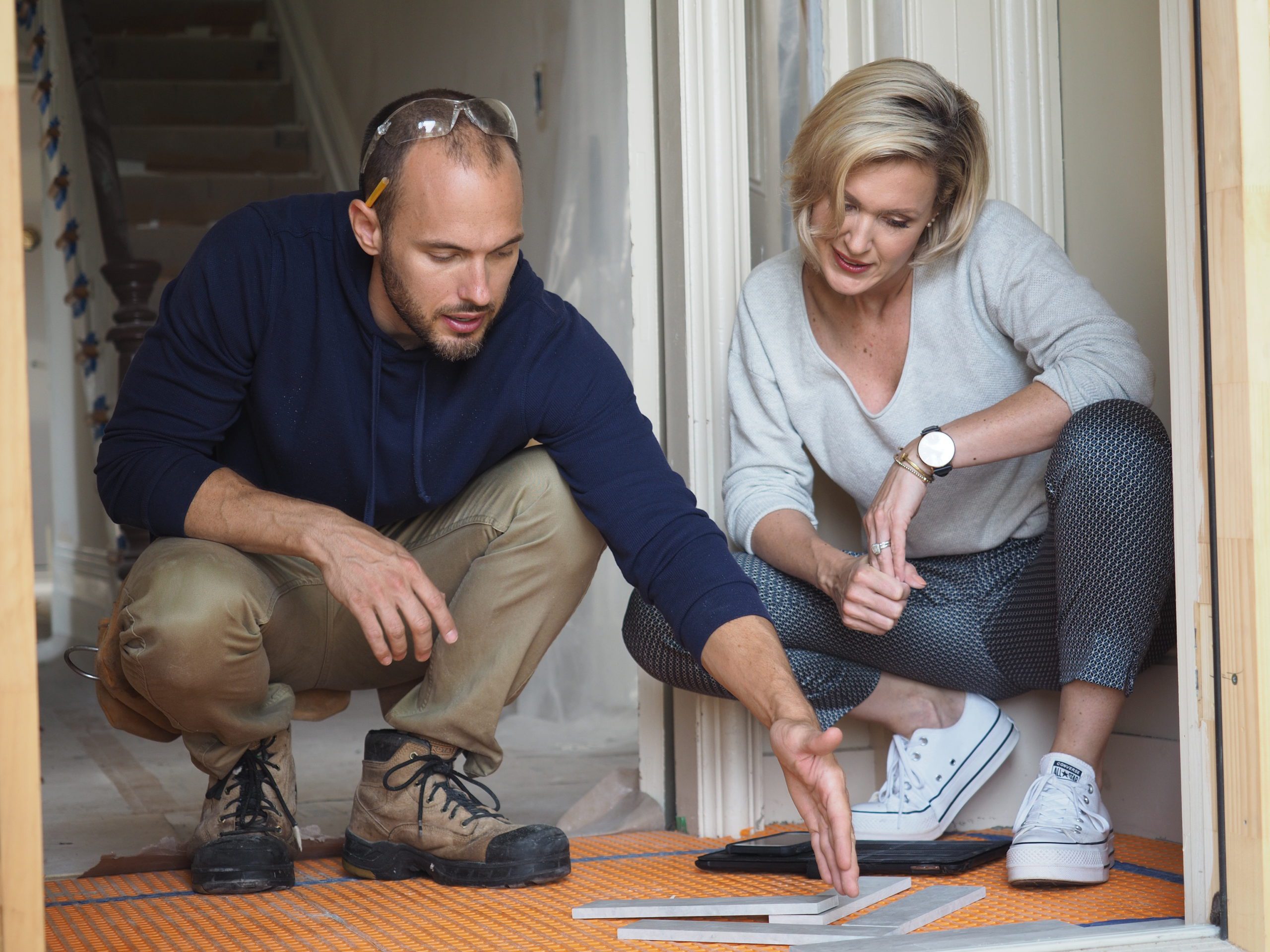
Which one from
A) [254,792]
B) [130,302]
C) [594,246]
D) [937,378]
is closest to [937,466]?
[937,378]

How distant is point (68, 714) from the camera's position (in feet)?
10.4

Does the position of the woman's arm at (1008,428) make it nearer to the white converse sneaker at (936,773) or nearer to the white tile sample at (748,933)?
the white converse sneaker at (936,773)

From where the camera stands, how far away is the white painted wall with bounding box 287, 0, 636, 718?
2781mm

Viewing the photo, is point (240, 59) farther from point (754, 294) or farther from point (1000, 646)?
point (1000, 646)

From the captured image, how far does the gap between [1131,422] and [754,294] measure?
0.53 m

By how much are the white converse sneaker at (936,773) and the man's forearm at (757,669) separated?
44cm

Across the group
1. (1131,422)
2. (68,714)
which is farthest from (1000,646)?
(68,714)

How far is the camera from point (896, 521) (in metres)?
1.54

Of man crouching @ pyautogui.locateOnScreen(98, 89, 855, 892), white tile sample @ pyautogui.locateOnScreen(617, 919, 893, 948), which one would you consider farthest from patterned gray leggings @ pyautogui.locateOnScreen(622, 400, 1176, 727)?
white tile sample @ pyautogui.locateOnScreen(617, 919, 893, 948)

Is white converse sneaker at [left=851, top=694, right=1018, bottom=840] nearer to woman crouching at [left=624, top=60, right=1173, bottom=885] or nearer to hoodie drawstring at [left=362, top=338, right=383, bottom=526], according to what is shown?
woman crouching at [left=624, top=60, right=1173, bottom=885]

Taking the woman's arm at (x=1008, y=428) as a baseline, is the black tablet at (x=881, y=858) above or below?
below

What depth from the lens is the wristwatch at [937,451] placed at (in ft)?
5.08

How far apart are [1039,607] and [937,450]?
27 centimetres

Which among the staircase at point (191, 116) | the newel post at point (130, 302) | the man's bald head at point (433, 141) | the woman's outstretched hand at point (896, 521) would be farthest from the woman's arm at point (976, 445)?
the staircase at point (191, 116)
